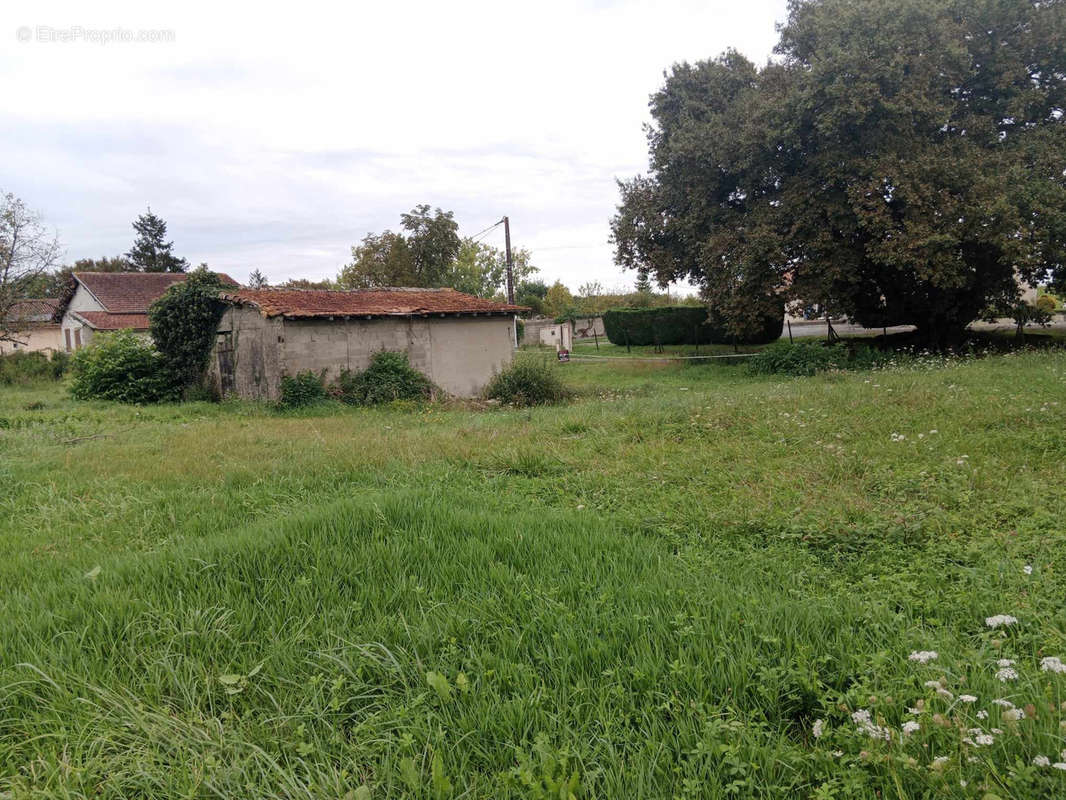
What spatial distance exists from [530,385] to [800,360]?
30.7ft

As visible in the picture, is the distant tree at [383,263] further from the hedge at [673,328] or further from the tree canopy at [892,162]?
the tree canopy at [892,162]

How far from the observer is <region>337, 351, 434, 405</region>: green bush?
16.0m

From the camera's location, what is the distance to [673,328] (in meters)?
30.8

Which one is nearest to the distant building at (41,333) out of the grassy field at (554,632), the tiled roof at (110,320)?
the tiled roof at (110,320)

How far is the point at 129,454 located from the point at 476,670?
7913mm

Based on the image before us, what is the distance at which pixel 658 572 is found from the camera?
350 cm

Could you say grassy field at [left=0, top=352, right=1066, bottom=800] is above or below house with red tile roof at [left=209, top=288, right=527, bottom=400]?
below

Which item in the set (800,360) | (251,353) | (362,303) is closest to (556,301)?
(800,360)

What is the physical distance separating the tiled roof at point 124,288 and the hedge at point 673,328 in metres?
21.7

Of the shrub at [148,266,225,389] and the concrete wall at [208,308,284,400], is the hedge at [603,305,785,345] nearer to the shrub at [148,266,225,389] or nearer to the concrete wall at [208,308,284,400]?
the concrete wall at [208,308,284,400]

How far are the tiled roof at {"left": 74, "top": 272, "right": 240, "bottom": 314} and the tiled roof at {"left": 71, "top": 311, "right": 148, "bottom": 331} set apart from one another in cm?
40

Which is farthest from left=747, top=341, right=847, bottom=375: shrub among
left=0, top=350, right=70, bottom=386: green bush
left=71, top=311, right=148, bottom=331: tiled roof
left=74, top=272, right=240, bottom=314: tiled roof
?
left=71, top=311, right=148, bottom=331: tiled roof

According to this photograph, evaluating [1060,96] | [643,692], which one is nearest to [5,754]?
[643,692]

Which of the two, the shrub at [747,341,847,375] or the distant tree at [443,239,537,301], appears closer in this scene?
the shrub at [747,341,847,375]
